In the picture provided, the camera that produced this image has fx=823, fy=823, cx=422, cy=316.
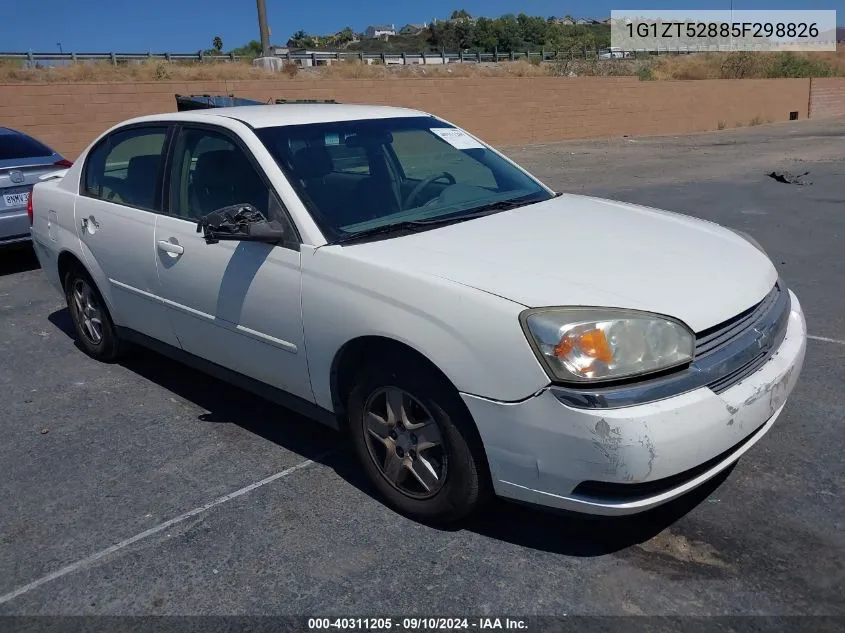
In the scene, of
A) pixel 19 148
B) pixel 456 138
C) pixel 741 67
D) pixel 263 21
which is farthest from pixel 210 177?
pixel 741 67

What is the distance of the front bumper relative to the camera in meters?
2.68

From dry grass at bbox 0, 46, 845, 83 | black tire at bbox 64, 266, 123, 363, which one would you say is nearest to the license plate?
black tire at bbox 64, 266, 123, 363

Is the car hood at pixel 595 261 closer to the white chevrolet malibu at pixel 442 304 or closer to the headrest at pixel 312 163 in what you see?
the white chevrolet malibu at pixel 442 304

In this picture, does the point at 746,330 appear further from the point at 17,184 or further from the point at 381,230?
the point at 17,184

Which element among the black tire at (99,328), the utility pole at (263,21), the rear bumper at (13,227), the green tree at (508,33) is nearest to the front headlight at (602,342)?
the black tire at (99,328)

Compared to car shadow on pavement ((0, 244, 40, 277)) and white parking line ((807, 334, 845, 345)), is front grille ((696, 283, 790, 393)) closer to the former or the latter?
white parking line ((807, 334, 845, 345))

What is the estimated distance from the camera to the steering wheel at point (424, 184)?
399cm

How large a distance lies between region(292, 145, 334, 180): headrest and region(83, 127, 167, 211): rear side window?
1023 mm

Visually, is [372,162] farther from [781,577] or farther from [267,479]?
[781,577]

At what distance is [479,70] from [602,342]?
33451mm

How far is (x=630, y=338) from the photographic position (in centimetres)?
278

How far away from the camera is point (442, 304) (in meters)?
2.98

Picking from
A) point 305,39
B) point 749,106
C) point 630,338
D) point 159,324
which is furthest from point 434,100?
point 305,39

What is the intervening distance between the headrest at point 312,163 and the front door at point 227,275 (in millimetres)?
183
